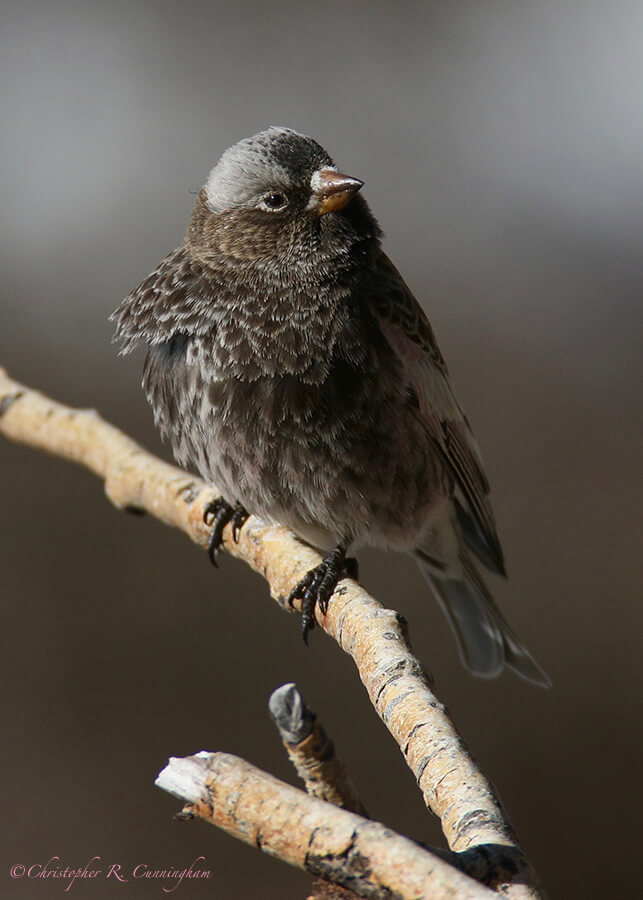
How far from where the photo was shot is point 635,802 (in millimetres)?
6145

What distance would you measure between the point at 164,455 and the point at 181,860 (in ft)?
9.70

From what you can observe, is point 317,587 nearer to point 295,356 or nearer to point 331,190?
point 295,356

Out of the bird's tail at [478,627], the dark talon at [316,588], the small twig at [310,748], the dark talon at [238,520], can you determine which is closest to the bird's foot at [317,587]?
the dark talon at [316,588]

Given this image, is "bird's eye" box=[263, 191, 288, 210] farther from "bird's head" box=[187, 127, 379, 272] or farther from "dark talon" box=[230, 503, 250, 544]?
"dark talon" box=[230, 503, 250, 544]

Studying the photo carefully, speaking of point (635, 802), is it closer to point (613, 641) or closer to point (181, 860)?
point (613, 641)

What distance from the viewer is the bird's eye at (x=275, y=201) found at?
11.0 feet

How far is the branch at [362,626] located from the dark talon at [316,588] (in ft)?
0.15

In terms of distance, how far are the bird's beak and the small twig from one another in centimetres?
197

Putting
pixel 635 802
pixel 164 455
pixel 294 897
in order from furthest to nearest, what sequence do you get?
pixel 164 455, pixel 635 802, pixel 294 897

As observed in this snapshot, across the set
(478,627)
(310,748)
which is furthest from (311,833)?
(478,627)

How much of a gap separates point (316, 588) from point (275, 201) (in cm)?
141

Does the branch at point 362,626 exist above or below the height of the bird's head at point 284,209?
below

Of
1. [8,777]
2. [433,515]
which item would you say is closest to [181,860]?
[8,777]

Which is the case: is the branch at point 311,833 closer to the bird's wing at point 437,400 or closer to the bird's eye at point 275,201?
the bird's wing at point 437,400
